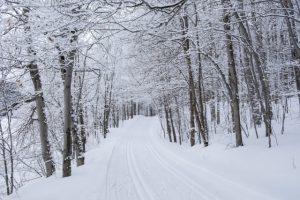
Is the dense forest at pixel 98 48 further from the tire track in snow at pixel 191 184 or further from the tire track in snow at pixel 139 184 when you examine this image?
the tire track in snow at pixel 191 184

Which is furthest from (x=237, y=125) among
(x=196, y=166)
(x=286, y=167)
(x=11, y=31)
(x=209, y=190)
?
(x=11, y=31)

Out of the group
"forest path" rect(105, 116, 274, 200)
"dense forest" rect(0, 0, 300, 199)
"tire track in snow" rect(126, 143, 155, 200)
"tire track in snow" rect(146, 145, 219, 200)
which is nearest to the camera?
"dense forest" rect(0, 0, 300, 199)

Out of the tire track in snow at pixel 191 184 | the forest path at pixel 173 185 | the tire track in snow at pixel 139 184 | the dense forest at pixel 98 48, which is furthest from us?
the tire track in snow at pixel 139 184

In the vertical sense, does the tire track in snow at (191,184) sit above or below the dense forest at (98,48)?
below

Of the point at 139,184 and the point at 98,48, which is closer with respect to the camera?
the point at 139,184

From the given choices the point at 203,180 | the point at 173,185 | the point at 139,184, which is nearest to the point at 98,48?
the point at 139,184

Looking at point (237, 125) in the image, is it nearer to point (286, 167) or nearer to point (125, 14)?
point (286, 167)

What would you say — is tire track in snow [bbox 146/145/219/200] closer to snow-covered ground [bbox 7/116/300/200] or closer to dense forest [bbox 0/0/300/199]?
snow-covered ground [bbox 7/116/300/200]

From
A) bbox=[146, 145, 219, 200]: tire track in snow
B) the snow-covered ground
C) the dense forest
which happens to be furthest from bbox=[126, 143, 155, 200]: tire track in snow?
the dense forest

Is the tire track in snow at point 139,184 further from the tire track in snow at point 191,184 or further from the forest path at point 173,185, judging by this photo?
the tire track in snow at point 191,184

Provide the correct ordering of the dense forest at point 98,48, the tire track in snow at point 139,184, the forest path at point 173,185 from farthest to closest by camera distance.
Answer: the tire track in snow at point 139,184
the forest path at point 173,185
the dense forest at point 98,48

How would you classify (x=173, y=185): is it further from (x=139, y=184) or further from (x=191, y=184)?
(x=139, y=184)

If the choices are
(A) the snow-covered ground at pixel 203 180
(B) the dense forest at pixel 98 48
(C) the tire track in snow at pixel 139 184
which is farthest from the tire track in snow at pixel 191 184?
(B) the dense forest at pixel 98 48

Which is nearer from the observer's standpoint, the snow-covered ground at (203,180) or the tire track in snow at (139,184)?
the snow-covered ground at (203,180)
